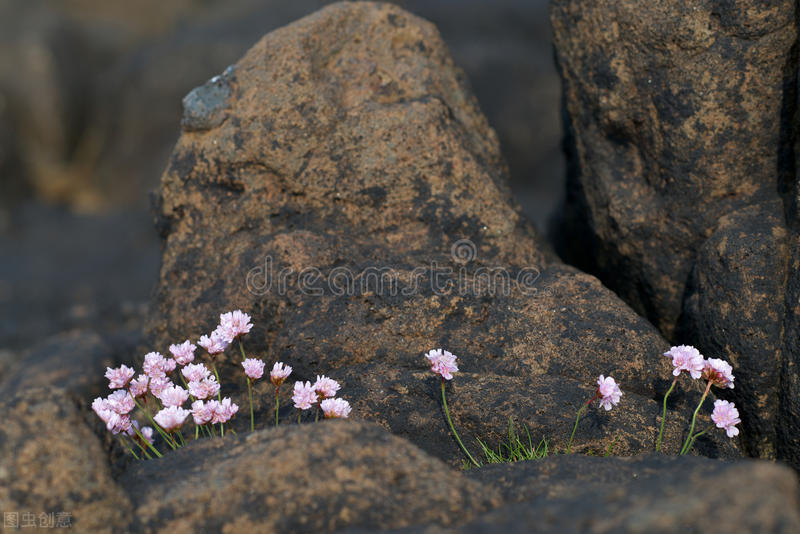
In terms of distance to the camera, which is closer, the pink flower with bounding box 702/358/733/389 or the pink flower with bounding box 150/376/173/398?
the pink flower with bounding box 702/358/733/389

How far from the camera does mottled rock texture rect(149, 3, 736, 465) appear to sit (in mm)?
3641

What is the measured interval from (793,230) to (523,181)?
937 cm

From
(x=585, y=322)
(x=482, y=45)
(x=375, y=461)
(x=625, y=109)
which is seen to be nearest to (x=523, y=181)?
(x=482, y=45)

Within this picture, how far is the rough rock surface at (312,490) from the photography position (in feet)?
7.84

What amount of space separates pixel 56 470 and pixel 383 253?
2.20 meters

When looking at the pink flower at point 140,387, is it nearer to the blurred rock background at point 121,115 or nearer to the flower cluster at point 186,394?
the flower cluster at point 186,394

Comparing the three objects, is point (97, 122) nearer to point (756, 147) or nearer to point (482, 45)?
point (482, 45)

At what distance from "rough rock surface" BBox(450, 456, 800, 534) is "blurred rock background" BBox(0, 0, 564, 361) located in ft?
30.0

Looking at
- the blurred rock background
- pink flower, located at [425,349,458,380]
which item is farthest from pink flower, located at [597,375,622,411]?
the blurred rock background

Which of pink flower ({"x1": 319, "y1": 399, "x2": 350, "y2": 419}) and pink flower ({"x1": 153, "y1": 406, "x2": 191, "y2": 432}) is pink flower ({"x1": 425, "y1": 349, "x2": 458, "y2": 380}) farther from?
pink flower ({"x1": 153, "y1": 406, "x2": 191, "y2": 432})

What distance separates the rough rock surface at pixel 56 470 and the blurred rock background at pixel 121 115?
27.4ft

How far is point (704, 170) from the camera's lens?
4207 millimetres

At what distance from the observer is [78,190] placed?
48.1ft

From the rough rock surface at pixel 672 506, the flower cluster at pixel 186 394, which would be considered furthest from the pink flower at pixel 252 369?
the rough rock surface at pixel 672 506
